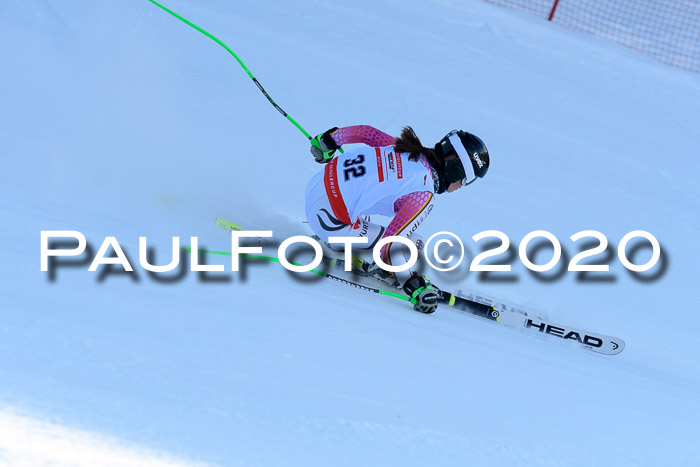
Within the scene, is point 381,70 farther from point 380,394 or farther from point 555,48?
point 380,394

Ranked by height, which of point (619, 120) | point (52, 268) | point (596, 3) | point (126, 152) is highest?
point (596, 3)

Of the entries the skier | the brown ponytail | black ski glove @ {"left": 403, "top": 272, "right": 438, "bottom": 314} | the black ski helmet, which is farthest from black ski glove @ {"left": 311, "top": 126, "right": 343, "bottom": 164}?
black ski glove @ {"left": 403, "top": 272, "right": 438, "bottom": 314}

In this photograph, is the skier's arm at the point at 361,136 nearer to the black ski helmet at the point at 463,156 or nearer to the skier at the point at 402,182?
the skier at the point at 402,182

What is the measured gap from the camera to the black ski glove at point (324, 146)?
413cm

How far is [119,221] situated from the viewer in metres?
3.82

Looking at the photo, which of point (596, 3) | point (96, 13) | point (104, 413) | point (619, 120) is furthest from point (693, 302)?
point (596, 3)

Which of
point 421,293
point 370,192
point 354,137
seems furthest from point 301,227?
point 421,293

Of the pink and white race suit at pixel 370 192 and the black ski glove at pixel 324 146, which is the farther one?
the black ski glove at pixel 324 146

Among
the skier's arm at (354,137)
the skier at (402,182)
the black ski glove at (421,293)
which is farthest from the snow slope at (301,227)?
the skier's arm at (354,137)

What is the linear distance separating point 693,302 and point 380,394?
408cm

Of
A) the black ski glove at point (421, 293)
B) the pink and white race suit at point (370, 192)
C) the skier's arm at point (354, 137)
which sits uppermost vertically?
the skier's arm at point (354, 137)

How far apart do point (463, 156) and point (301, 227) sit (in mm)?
1507

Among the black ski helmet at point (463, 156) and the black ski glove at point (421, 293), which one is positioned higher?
the black ski helmet at point (463, 156)

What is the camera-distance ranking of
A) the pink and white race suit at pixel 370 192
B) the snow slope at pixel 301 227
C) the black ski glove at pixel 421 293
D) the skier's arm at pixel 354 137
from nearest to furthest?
the snow slope at pixel 301 227 < the pink and white race suit at pixel 370 192 < the black ski glove at pixel 421 293 < the skier's arm at pixel 354 137
